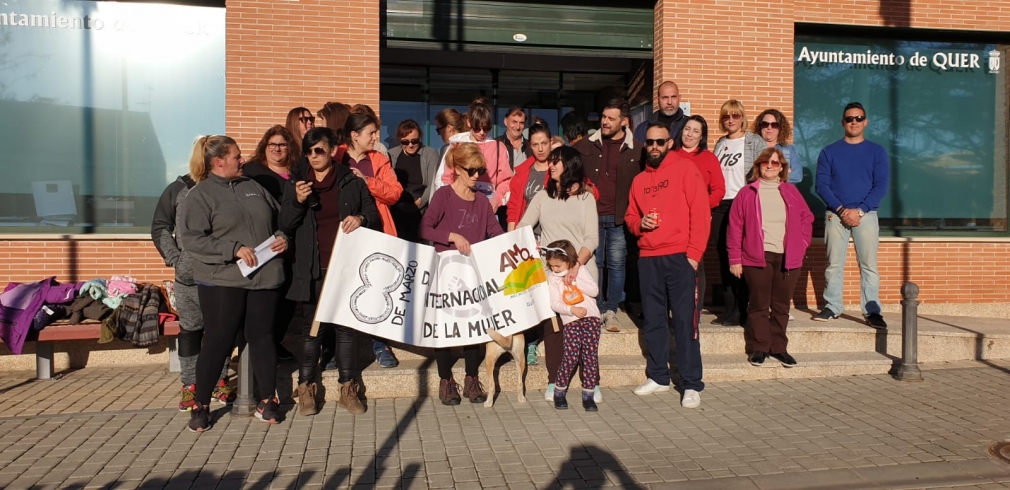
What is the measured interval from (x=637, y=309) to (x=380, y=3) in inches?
196

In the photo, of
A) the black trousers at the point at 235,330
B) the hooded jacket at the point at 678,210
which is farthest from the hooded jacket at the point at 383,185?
the hooded jacket at the point at 678,210

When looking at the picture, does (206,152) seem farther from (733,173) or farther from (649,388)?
(733,173)

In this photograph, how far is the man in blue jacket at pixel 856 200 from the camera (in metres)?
8.71

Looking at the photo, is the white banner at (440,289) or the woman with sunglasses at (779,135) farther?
the woman with sunglasses at (779,135)

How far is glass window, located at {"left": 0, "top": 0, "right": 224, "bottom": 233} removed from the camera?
925 cm

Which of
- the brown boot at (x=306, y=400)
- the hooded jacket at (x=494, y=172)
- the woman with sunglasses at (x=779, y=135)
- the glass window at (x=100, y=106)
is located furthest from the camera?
the glass window at (x=100, y=106)

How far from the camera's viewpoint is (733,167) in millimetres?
8547

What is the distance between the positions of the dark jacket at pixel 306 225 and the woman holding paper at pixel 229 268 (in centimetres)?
18

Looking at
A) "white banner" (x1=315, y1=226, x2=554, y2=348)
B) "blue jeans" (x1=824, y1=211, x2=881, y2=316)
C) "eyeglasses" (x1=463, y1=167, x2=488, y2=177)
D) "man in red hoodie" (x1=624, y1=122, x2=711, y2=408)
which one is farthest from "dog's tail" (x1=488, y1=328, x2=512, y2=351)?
"blue jeans" (x1=824, y1=211, x2=881, y2=316)

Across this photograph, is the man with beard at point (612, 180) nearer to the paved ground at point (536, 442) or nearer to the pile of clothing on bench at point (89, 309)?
the paved ground at point (536, 442)

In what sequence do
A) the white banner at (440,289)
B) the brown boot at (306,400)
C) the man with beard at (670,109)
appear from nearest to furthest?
1. the brown boot at (306,400)
2. the white banner at (440,289)
3. the man with beard at (670,109)

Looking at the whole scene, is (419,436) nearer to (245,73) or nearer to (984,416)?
(984,416)

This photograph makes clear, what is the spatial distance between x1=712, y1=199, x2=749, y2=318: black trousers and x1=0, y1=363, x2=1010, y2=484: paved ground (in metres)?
1.22

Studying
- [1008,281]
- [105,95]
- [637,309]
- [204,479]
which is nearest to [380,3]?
[105,95]
